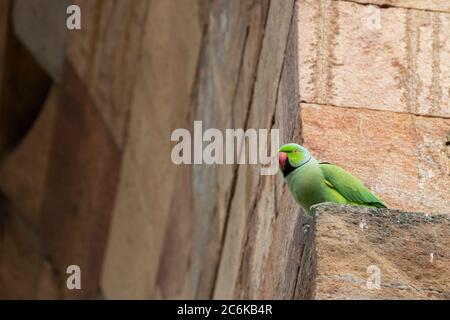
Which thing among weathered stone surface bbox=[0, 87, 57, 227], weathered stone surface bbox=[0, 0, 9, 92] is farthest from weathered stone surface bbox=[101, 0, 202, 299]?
weathered stone surface bbox=[0, 0, 9, 92]

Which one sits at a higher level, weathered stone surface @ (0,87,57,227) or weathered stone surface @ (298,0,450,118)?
→ weathered stone surface @ (298,0,450,118)

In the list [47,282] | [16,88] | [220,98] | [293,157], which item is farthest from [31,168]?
[293,157]

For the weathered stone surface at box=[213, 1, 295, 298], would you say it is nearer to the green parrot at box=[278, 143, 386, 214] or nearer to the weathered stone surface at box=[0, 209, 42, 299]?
the green parrot at box=[278, 143, 386, 214]

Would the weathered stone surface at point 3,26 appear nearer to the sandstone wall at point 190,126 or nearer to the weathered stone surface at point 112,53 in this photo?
the sandstone wall at point 190,126

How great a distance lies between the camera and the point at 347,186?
443cm

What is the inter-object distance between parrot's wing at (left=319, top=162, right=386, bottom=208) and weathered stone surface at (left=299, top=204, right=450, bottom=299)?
0.17m

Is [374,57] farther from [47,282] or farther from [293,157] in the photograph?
[47,282]

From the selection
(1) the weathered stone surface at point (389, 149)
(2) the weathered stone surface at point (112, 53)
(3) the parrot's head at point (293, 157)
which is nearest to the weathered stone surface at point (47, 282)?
(2) the weathered stone surface at point (112, 53)

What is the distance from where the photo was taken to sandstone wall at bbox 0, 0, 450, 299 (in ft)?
16.6

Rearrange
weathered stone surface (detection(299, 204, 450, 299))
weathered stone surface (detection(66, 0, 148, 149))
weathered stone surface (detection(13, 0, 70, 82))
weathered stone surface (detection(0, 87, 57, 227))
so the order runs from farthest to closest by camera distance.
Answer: weathered stone surface (detection(0, 87, 57, 227))
weathered stone surface (detection(13, 0, 70, 82))
weathered stone surface (detection(66, 0, 148, 149))
weathered stone surface (detection(299, 204, 450, 299))

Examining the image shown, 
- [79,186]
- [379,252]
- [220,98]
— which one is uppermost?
[220,98]

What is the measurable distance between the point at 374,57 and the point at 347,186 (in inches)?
37.8
